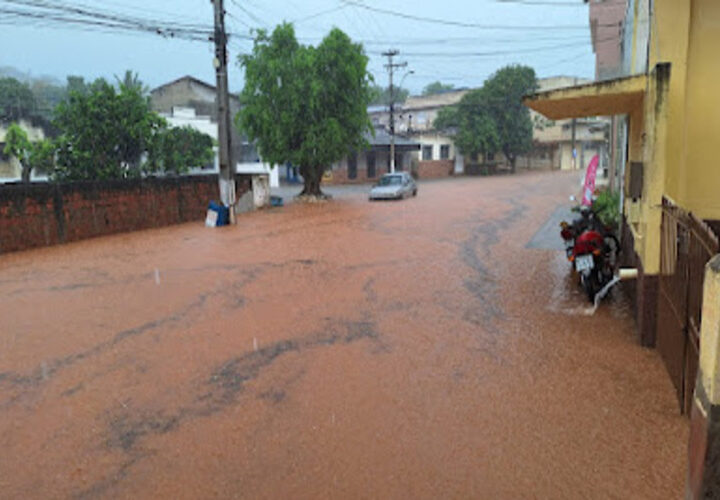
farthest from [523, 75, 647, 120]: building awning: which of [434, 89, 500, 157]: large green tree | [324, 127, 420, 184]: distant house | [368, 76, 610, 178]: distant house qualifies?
[434, 89, 500, 157]: large green tree

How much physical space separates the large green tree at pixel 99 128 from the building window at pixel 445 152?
37927 mm

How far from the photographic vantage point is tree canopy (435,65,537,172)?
5081cm

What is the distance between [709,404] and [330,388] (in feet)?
11.8

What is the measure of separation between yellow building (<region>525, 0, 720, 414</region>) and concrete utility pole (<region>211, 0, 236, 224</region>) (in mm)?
13464

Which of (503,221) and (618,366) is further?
(503,221)

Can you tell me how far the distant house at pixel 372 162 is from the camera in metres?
45.3

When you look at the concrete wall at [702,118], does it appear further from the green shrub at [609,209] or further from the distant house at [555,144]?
the distant house at [555,144]

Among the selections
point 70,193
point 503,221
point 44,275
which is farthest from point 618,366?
point 70,193

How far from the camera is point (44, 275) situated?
37.7ft

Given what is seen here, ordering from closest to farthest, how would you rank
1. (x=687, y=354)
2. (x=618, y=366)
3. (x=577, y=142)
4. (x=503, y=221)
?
(x=687, y=354)
(x=618, y=366)
(x=503, y=221)
(x=577, y=142)

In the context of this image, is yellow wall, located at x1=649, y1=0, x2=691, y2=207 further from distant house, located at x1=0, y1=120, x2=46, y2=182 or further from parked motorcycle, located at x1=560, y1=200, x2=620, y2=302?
distant house, located at x1=0, y1=120, x2=46, y2=182

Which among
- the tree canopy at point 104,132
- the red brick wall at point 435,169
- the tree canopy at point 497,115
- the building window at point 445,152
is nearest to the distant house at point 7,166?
the tree canopy at point 104,132

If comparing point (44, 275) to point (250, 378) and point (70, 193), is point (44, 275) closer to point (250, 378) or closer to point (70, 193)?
point (70, 193)

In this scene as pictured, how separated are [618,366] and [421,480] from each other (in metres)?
2.99
